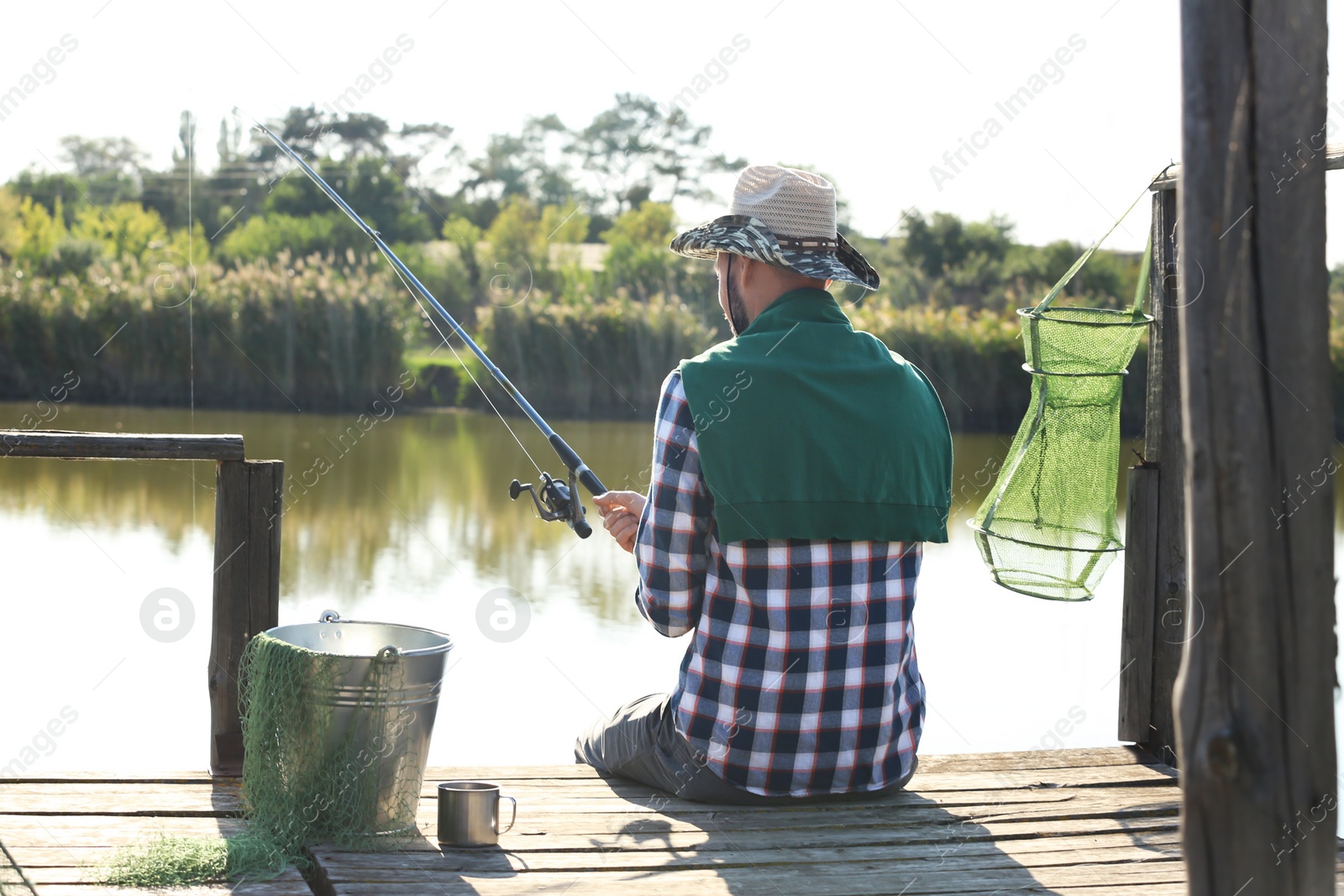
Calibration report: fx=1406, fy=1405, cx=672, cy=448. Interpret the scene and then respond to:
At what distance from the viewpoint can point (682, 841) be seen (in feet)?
7.95

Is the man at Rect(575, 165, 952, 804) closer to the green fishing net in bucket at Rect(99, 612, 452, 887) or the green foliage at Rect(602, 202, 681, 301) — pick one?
the green fishing net in bucket at Rect(99, 612, 452, 887)

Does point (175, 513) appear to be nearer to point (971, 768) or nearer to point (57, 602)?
point (57, 602)

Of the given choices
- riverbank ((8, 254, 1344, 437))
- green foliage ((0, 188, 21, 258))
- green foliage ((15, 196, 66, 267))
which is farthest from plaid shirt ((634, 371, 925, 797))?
green foliage ((0, 188, 21, 258))

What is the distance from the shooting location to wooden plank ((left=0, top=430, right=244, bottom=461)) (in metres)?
2.83

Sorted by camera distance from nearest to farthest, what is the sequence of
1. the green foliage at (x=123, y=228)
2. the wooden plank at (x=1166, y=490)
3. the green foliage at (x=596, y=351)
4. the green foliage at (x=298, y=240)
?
1. the wooden plank at (x=1166, y=490)
2. the green foliage at (x=596, y=351)
3. the green foliage at (x=298, y=240)
4. the green foliage at (x=123, y=228)

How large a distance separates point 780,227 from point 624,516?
0.61m

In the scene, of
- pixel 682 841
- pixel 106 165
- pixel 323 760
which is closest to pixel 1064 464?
pixel 682 841

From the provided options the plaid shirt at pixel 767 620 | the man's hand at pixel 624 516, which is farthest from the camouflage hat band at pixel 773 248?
the man's hand at pixel 624 516

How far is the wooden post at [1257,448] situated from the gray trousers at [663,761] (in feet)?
3.78

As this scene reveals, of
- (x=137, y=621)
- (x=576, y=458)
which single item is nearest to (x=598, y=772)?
(x=576, y=458)

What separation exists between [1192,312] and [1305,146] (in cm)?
19

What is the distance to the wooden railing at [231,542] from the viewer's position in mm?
2857

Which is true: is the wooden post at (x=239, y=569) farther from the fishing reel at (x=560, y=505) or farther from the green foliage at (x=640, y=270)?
the green foliage at (x=640, y=270)

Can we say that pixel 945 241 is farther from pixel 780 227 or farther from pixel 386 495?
pixel 780 227
